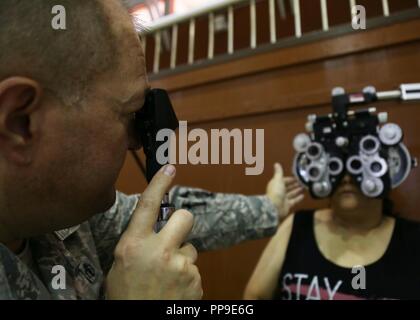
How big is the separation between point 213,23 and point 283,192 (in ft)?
2.67

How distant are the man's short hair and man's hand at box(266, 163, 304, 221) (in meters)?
0.64

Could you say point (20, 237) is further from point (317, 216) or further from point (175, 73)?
point (175, 73)

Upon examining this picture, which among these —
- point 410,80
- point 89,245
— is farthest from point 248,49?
point 89,245

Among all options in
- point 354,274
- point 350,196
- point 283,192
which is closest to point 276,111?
point 283,192

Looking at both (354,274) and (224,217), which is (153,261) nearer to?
(224,217)

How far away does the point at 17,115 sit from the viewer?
1.24 feet

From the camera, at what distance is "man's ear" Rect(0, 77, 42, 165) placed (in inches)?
14.3

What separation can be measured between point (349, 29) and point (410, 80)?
24cm

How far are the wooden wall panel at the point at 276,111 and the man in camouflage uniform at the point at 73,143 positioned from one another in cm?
55

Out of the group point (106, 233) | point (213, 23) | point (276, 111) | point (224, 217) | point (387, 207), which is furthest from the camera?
point (213, 23)

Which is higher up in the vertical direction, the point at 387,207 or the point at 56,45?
Answer: the point at 56,45

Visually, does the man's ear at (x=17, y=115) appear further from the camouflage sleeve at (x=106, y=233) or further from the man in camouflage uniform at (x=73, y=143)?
the camouflage sleeve at (x=106, y=233)

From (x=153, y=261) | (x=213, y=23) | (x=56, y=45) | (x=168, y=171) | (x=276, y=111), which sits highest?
(x=213, y=23)

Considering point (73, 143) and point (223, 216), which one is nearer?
point (73, 143)
